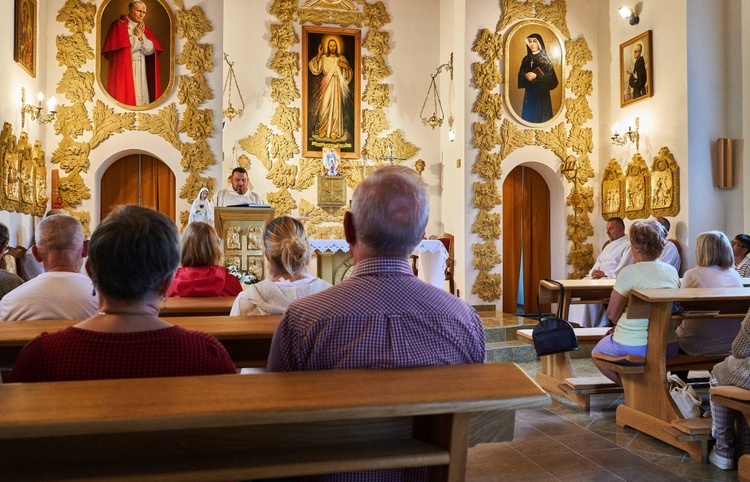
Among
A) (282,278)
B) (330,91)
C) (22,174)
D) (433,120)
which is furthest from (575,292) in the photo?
(22,174)

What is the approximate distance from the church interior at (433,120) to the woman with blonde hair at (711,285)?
275 centimetres

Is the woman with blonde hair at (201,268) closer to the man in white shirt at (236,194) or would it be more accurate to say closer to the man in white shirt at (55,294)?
the man in white shirt at (55,294)

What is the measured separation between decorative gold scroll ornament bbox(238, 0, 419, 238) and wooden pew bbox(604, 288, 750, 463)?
7.19 meters

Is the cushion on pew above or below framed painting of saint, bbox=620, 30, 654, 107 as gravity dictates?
below

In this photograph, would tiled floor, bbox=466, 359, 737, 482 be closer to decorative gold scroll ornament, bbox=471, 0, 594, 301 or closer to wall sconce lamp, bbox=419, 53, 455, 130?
decorative gold scroll ornament, bbox=471, 0, 594, 301

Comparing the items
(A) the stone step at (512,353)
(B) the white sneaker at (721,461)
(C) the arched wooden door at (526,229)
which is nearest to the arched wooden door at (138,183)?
(A) the stone step at (512,353)

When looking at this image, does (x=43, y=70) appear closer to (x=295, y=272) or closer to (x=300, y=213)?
(x=300, y=213)

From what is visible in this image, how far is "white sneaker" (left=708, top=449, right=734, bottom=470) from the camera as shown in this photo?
3686 mm

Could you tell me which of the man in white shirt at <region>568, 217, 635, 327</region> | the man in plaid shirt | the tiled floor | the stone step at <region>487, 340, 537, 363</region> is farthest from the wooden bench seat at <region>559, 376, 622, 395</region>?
the man in white shirt at <region>568, 217, 635, 327</region>

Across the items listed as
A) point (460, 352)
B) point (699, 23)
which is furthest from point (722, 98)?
point (460, 352)

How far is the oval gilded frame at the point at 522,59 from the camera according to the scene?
10.9m

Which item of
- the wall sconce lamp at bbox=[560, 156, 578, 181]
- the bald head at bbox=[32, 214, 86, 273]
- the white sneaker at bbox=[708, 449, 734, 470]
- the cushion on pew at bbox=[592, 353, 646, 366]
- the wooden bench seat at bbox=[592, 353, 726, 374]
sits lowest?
the white sneaker at bbox=[708, 449, 734, 470]

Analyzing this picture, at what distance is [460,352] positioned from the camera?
1815 millimetres

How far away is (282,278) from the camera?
10.8ft
